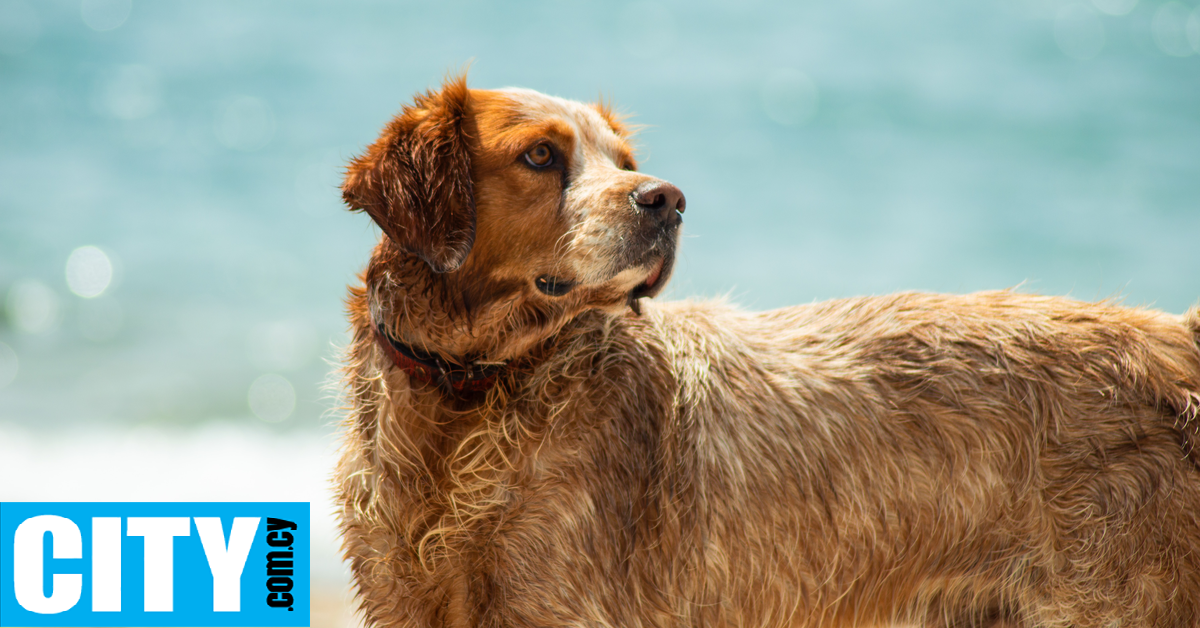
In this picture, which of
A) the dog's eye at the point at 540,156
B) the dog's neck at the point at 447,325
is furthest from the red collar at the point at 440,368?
the dog's eye at the point at 540,156

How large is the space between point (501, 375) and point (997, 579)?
184 centimetres

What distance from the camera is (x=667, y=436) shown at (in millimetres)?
3053

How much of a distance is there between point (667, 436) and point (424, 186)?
3.69 feet

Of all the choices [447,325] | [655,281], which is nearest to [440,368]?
[447,325]

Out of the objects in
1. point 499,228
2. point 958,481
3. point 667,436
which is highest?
point 499,228

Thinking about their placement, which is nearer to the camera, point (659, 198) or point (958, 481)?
point (659, 198)

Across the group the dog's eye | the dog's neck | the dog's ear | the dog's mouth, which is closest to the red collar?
the dog's neck

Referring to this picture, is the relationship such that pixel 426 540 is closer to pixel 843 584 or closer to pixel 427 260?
pixel 427 260

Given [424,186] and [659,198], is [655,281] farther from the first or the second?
[424,186]

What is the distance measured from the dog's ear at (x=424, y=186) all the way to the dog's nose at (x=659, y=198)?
52 cm

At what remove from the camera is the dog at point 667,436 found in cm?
287

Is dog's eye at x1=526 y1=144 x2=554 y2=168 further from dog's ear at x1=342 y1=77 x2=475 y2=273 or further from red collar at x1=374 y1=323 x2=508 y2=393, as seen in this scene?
red collar at x1=374 y1=323 x2=508 y2=393

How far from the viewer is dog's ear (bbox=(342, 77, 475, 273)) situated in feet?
9.17

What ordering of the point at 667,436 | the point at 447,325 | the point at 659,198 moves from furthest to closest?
the point at 667,436 < the point at 447,325 < the point at 659,198
